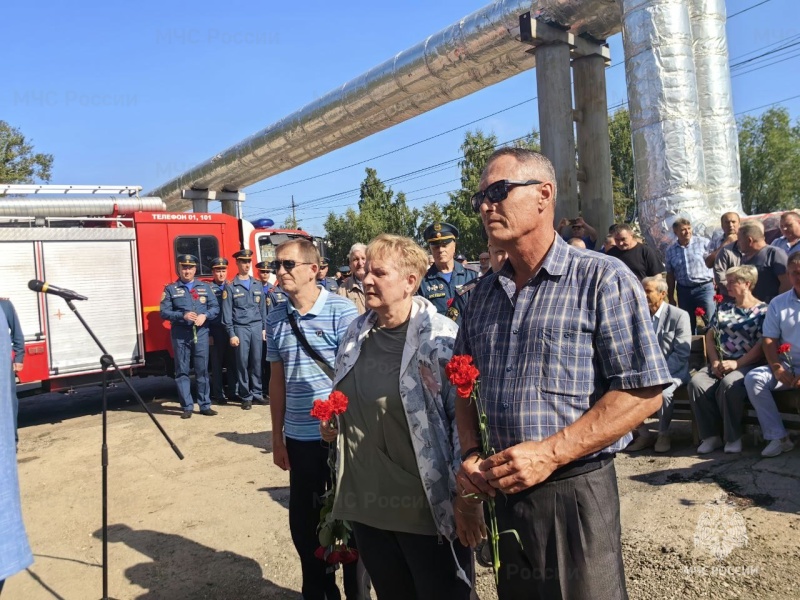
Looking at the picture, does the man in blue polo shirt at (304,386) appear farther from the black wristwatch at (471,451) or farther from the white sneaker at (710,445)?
the white sneaker at (710,445)

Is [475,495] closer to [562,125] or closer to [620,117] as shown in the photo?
[562,125]

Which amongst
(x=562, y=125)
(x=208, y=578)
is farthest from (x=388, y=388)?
(x=562, y=125)

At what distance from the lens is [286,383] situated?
3.28 metres

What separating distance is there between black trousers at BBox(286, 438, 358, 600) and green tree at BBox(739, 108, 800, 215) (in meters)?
44.6

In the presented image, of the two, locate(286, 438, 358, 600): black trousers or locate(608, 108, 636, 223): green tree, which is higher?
locate(608, 108, 636, 223): green tree

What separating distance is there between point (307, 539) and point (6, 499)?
5.23 ft

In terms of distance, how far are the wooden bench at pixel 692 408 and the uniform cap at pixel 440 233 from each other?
2585 millimetres

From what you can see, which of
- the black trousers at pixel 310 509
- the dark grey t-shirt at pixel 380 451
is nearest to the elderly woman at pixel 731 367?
the black trousers at pixel 310 509

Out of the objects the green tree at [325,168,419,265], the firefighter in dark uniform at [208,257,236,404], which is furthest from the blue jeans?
the green tree at [325,168,419,265]

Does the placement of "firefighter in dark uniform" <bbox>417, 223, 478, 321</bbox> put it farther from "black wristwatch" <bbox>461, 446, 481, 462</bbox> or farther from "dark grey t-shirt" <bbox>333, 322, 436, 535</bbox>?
"black wristwatch" <bbox>461, 446, 481, 462</bbox>

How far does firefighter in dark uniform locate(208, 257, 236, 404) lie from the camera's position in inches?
376

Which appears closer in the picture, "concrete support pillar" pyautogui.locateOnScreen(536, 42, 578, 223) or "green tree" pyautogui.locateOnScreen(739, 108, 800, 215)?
"concrete support pillar" pyautogui.locateOnScreen(536, 42, 578, 223)

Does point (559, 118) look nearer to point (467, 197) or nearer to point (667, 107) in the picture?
point (667, 107)

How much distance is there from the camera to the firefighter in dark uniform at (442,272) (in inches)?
202
